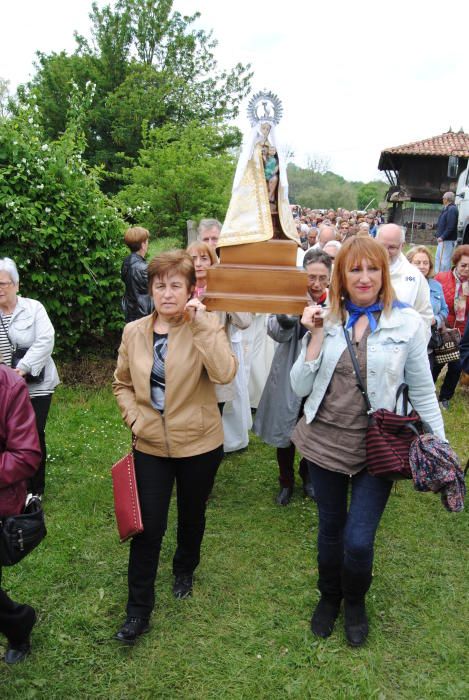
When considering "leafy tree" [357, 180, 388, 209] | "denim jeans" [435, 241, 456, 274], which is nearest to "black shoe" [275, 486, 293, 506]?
"denim jeans" [435, 241, 456, 274]

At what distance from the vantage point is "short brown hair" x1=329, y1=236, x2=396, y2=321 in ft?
8.77

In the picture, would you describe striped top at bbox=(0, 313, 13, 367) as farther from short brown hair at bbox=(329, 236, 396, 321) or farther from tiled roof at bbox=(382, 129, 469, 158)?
tiled roof at bbox=(382, 129, 469, 158)

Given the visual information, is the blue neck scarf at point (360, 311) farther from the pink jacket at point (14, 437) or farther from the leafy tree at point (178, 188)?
the leafy tree at point (178, 188)

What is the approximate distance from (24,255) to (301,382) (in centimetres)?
481

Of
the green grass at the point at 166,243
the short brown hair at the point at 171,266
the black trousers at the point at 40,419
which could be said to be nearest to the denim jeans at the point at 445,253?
the green grass at the point at 166,243

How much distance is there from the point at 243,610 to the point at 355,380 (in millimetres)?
1572

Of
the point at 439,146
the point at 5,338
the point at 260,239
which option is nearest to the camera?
the point at 260,239

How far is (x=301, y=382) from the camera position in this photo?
283 centimetres

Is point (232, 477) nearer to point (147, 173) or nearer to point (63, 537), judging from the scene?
point (63, 537)

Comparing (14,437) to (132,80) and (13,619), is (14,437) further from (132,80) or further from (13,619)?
(132,80)

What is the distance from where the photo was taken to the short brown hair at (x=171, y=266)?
2.81 meters

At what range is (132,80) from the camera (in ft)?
81.1

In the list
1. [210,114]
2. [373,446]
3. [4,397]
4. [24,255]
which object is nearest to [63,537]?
[4,397]

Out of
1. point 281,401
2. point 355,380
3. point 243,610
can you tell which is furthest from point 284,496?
point 355,380
